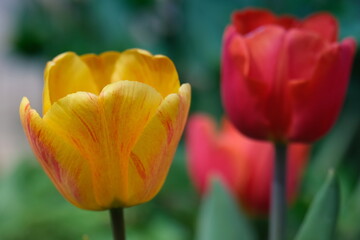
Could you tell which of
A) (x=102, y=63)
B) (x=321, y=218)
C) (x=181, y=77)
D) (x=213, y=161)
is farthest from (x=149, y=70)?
(x=181, y=77)

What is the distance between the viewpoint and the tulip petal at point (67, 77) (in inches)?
17.2

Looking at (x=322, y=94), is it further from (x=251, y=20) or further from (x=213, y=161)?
(x=213, y=161)

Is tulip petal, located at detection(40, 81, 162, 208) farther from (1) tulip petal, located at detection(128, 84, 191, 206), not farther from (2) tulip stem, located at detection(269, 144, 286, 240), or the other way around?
(2) tulip stem, located at detection(269, 144, 286, 240)

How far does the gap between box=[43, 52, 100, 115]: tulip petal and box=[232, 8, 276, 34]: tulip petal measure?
0.40 ft

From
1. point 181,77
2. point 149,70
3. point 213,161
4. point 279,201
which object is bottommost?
point 181,77

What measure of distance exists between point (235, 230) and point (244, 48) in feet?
0.68

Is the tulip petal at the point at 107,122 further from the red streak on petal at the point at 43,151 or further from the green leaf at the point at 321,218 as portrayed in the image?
the green leaf at the point at 321,218

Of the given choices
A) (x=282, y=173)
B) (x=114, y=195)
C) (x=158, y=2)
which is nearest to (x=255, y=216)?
(x=282, y=173)

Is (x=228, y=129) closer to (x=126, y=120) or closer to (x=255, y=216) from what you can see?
(x=255, y=216)

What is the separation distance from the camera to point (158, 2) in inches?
57.6

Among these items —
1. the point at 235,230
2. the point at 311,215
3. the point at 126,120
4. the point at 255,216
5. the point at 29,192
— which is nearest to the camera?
the point at 126,120

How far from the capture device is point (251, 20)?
540 mm

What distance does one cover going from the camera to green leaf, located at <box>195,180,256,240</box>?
63cm

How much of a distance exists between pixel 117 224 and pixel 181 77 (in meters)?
0.97
